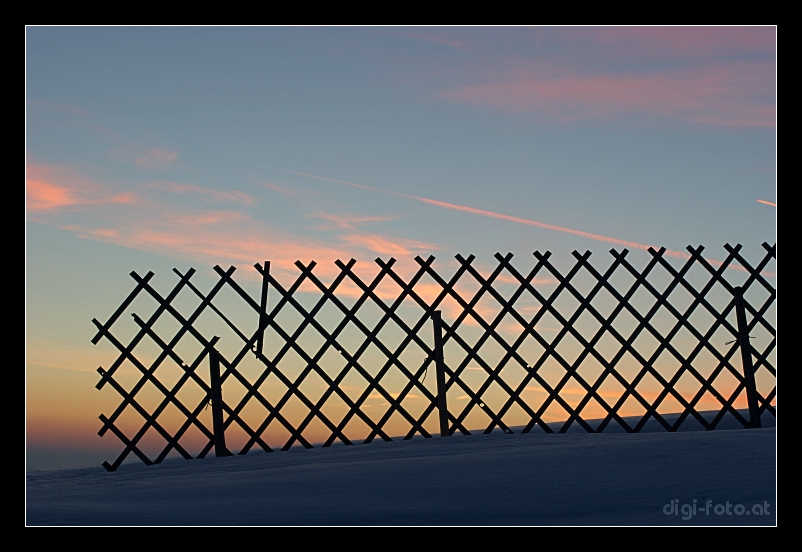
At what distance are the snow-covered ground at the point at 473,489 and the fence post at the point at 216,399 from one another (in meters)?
1.25

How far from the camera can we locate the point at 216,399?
689 cm

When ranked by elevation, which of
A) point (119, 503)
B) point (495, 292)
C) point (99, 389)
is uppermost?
point (495, 292)

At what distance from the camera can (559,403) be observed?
23.5ft

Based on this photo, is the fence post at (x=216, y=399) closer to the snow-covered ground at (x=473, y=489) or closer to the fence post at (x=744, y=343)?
the snow-covered ground at (x=473, y=489)

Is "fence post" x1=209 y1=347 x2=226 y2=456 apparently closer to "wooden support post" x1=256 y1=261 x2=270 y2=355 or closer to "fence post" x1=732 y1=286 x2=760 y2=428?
"wooden support post" x1=256 y1=261 x2=270 y2=355

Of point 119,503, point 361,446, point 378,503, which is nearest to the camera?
point 378,503

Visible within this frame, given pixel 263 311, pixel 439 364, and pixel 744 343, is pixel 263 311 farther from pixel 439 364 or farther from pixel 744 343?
pixel 744 343

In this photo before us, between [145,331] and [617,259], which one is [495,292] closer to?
[617,259]

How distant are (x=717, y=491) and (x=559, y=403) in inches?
140

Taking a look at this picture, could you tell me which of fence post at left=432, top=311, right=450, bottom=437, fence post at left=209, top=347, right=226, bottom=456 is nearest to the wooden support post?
fence post at left=209, top=347, right=226, bottom=456

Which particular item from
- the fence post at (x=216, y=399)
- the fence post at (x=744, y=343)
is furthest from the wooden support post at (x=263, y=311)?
the fence post at (x=744, y=343)

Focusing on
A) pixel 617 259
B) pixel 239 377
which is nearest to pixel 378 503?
pixel 239 377

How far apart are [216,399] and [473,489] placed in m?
3.41

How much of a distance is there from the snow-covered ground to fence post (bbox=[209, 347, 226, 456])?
1246 mm
